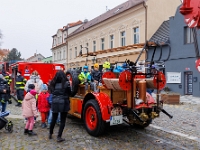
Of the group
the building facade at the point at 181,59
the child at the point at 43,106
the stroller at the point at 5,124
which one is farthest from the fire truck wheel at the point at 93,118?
the building facade at the point at 181,59

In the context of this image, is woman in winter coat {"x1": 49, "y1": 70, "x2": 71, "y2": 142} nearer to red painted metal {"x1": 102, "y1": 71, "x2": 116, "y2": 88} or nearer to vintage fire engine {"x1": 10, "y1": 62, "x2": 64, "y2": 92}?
red painted metal {"x1": 102, "y1": 71, "x2": 116, "y2": 88}

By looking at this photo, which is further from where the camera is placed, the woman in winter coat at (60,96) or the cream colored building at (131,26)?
the cream colored building at (131,26)

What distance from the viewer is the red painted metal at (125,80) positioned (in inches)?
188

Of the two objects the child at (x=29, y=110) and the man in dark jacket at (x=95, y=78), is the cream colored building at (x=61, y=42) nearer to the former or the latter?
the man in dark jacket at (x=95, y=78)

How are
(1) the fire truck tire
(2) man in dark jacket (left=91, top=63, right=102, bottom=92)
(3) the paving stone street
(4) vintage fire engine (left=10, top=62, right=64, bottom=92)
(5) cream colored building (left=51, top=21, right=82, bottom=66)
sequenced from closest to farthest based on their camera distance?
1. (3) the paving stone street
2. (2) man in dark jacket (left=91, top=63, right=102, bottom=92)
3. (1) the fire truck tire
4. (4) vintage fire engine (left=10, top=62, right=64, bottom=92)
5. (5) cream colored building (left=51, top=21, right=82, bottom=66)

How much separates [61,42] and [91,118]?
37.0 metres

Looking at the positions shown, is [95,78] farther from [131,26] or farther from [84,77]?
[131,26]

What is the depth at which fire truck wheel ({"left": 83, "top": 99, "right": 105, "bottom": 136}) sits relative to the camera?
5.30m

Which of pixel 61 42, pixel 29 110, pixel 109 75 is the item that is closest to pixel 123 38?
pixel 109 75

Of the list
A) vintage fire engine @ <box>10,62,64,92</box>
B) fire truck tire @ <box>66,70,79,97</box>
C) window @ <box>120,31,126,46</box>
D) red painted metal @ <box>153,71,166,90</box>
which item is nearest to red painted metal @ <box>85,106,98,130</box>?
fire truck tire @ <box>66,70,79,97</box>

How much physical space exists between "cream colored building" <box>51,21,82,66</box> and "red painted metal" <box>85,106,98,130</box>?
33.3 meters

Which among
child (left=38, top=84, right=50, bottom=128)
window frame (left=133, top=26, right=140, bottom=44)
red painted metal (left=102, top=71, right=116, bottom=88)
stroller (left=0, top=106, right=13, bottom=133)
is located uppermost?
window frame (left=133, top=26, right=140, bottom=44)

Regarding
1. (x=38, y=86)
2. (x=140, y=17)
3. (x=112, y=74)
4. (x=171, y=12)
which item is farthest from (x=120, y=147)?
(x=171, y=12)

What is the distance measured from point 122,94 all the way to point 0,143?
2951mm
